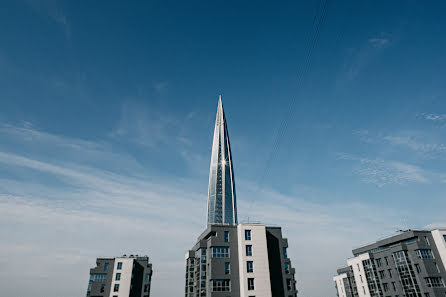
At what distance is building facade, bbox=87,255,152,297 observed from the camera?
76.1 m

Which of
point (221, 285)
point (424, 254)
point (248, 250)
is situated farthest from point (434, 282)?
point (221, 285)

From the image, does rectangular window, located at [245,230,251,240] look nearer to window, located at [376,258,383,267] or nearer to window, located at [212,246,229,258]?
window, located at [212,246,229,258]

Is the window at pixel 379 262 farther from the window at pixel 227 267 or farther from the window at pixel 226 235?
the window at pixel 226 235

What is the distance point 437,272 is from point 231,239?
51.9 meters

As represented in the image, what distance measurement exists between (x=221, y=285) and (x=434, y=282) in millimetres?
51989

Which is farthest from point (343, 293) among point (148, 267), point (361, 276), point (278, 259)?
point (148, 267)

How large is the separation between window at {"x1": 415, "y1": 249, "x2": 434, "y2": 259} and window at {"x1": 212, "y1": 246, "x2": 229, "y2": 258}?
49.5 metres

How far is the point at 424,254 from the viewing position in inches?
2394

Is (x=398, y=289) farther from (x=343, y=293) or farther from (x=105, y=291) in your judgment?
(x=105, y=291)

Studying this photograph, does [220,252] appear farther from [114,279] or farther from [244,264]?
[114,279]

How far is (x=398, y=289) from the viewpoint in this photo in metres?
62.6

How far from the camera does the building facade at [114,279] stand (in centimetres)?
7612

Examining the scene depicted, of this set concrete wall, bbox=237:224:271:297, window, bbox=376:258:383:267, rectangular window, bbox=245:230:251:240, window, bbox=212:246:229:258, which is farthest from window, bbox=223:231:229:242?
window, bbox=376:258:383:267

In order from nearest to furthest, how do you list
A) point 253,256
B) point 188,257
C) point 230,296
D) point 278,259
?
point 230,296
point 253,256
point 278,259
point 188,257
